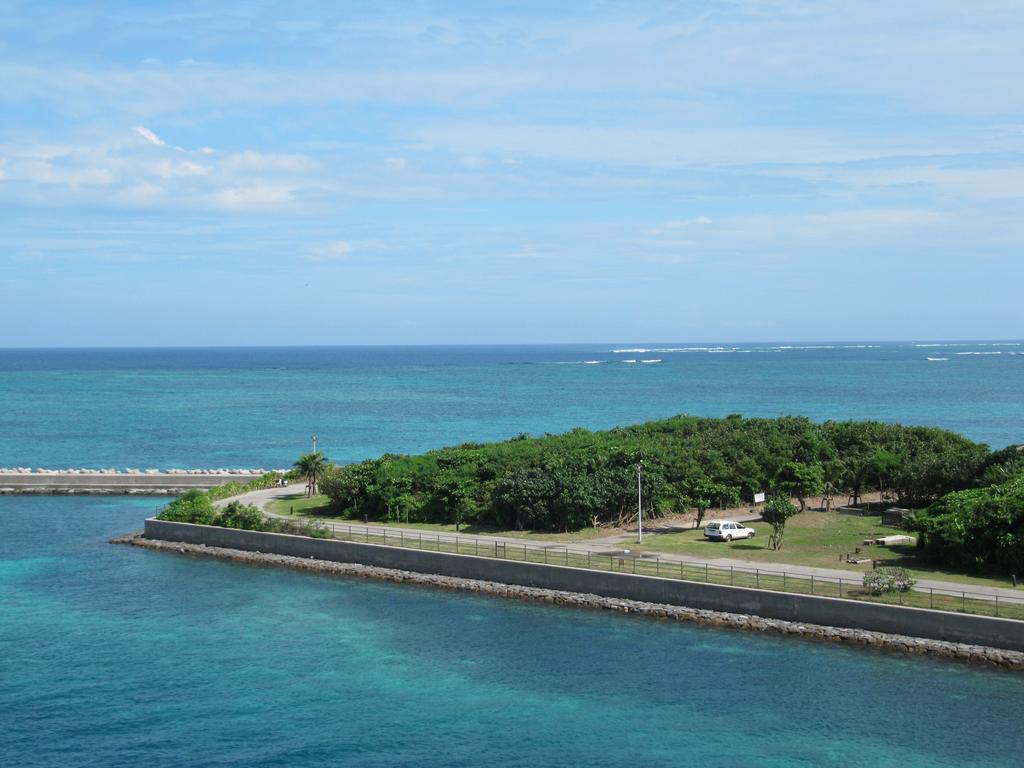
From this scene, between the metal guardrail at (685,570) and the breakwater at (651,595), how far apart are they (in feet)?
2.54

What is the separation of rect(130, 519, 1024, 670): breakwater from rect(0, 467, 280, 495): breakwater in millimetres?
20411

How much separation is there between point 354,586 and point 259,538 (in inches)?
359

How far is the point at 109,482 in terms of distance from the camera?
80.5 m

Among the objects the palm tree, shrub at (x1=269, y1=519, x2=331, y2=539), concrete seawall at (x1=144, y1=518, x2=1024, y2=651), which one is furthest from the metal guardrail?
the palm tree

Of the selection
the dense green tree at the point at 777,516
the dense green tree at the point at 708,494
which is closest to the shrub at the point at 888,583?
the dense green tree at the point at 777,516

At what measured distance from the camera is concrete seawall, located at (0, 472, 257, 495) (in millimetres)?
79125

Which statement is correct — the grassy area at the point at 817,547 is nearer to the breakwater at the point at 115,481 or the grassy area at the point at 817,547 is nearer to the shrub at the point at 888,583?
the shrub at the point at 888,583

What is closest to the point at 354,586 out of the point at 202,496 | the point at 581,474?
the point at 581,474

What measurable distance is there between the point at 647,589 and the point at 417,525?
17702 mm

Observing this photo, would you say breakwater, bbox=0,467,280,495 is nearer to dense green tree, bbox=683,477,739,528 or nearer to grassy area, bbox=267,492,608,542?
grassy area, bbox=267,492,608,542

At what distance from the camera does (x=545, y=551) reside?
4903 cm

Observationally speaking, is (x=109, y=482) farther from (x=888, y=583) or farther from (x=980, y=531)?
(x=980, y=531)

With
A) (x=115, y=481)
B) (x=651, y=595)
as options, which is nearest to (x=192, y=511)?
(x=115, y=481)

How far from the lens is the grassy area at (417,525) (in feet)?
176
